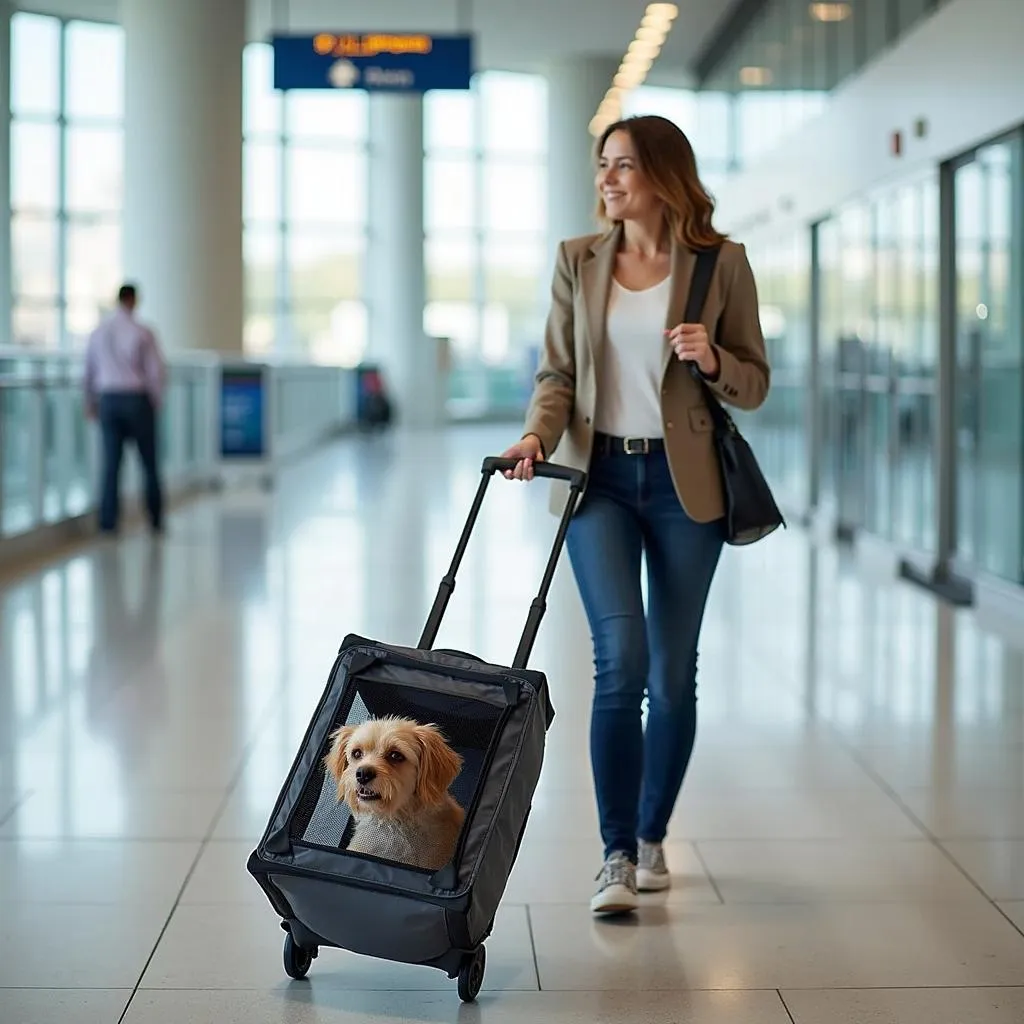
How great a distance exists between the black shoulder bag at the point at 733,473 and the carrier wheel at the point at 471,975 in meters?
1.12

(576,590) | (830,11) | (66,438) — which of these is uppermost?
(830,11)

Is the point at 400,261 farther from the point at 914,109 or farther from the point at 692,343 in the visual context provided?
the point at 692,343

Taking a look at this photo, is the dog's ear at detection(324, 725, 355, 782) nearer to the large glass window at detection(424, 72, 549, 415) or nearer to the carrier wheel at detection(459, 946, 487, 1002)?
the carrier wheel at detection(459, 946, 487, 1002)

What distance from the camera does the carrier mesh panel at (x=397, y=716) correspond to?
310 centimetres

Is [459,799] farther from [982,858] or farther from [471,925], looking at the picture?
[982,858]

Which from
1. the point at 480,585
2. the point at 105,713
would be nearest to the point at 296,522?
the point at 480,585

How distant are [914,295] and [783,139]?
539cm

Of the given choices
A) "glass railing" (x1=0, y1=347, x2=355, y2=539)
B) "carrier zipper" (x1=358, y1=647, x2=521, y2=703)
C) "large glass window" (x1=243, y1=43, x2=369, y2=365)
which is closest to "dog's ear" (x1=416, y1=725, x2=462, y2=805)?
"carrier zipper" (x1=358, y1=647, x2=521, y2=703)

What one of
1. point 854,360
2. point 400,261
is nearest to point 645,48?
point 400,261

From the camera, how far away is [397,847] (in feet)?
10.0

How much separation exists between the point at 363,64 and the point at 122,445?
5.44 metres

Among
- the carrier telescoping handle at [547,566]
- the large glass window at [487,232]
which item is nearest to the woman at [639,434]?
the carrier telescoping handle at [547,566]

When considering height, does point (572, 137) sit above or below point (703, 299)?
above

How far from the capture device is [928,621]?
329 inches
